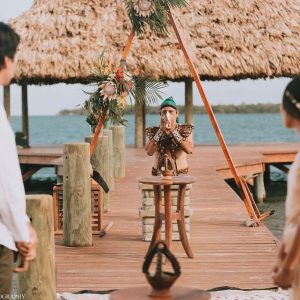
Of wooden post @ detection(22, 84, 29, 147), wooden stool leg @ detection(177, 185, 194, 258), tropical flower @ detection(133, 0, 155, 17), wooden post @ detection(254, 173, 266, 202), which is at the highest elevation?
tropical flower @ detection(133, 0, 155, 17)

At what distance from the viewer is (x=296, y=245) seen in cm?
268

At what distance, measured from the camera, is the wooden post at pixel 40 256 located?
433 centimetres

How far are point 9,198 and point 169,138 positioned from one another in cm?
368

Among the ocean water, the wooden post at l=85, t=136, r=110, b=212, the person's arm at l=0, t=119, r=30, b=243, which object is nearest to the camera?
the person's arm at l=0, t=119, r=30, b=243

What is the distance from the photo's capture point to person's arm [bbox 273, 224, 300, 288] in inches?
106

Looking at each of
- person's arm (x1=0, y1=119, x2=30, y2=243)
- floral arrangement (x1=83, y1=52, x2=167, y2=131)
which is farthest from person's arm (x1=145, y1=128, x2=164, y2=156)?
person's arm (x1=0, y1=119, x2=30, y2=243)

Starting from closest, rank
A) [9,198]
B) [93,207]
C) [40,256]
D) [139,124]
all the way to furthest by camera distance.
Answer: [9,198]
[40,256]
[93,207]
[139,124]

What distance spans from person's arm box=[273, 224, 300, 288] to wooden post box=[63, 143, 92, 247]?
3.99 meters

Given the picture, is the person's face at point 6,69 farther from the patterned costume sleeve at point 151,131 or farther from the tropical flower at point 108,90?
the tropical flower at point 108,90

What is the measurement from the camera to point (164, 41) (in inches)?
685

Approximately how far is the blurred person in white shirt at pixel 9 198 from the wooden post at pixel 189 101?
13.9 meters

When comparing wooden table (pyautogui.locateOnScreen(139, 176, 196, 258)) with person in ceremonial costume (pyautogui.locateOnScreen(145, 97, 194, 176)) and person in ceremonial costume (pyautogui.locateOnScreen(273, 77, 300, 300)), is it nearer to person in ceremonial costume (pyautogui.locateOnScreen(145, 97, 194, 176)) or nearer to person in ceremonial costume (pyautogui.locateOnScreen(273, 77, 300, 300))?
person in ceremonial costume (pyautogui.locateOnScreen(145, 97, 194, 176))

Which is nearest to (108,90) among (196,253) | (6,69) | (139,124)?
(196,253)

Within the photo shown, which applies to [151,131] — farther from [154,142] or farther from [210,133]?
[210,133]
